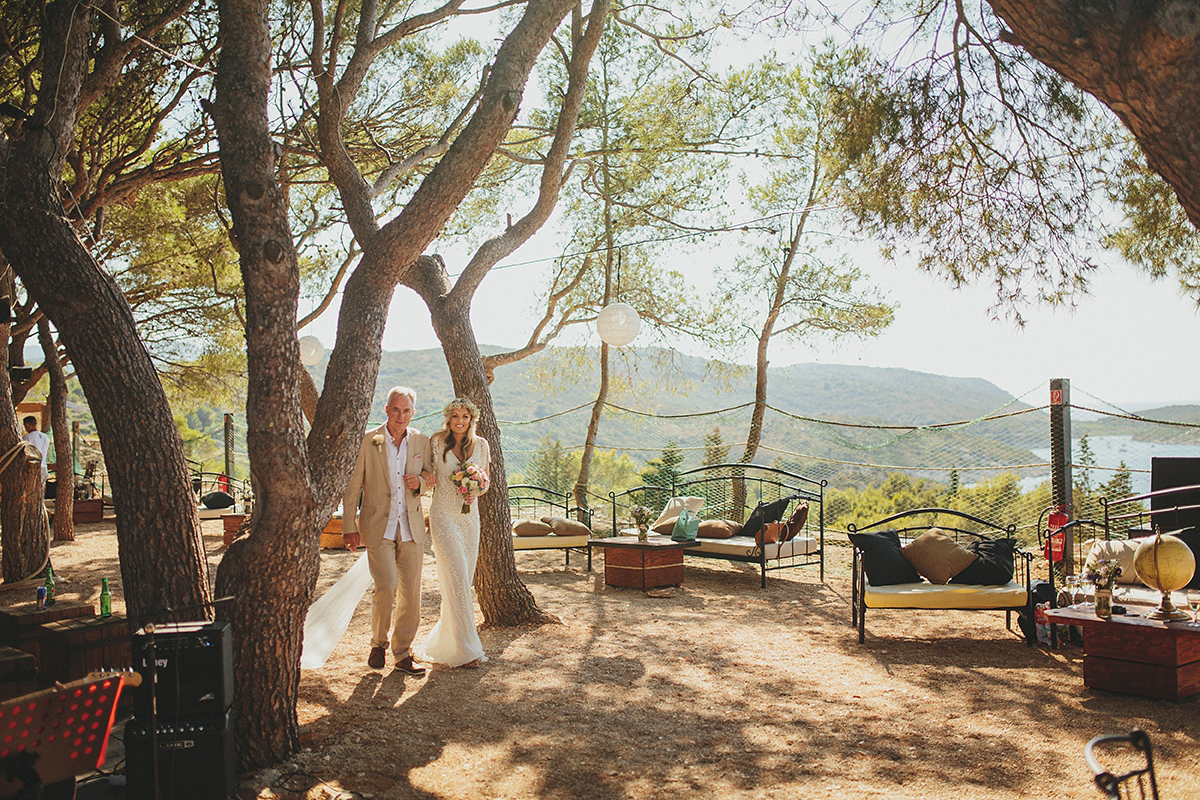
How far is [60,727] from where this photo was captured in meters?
1.97

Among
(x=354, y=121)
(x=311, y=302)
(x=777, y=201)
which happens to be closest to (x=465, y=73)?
(x=354, y=121)

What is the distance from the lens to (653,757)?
10.7 feet

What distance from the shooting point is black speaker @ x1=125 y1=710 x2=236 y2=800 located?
8.34 feet

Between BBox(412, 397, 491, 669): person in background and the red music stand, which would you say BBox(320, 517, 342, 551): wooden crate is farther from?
the red music stand

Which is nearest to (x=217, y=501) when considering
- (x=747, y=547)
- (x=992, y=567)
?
(x=747, y=547)

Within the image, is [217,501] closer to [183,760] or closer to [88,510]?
[88,510]

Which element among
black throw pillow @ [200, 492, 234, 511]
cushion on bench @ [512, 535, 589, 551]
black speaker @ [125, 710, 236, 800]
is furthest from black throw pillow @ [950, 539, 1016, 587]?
black throw pillow @ [200, 492, 234, 511]

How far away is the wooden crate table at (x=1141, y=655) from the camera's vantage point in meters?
3.87

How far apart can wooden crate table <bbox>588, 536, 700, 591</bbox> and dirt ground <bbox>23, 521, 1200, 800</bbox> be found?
3.58 feet

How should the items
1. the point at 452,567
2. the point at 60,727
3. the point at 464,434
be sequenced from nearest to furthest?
the point at 60,727, the point at 452,567, the point at 464,434

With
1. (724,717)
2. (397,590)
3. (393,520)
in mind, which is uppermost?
(393,520)

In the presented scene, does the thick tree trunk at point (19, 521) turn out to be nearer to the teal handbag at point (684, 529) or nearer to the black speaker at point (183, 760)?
the teal handbag at point (684, 529)

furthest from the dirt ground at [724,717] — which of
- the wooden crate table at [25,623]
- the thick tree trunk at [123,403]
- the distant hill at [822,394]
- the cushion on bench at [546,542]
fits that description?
the distant hill at [822,394]

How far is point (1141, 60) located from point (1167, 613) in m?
2.93
